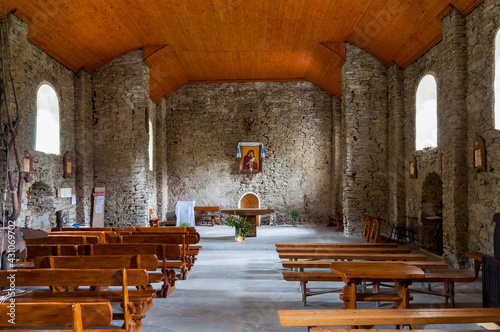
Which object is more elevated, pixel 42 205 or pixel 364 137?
pixel 364 137

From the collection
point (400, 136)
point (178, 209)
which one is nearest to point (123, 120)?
point (178, 209)

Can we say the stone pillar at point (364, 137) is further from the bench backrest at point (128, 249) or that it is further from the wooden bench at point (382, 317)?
the wooden bench at point (382, 317)

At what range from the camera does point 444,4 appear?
6.57m

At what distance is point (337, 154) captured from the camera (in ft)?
43.3

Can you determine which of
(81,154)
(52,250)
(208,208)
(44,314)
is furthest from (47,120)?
(44,314)

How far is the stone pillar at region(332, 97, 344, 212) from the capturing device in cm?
1316

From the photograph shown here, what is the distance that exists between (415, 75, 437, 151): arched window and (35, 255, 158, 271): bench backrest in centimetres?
688

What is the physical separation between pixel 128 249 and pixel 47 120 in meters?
6.04

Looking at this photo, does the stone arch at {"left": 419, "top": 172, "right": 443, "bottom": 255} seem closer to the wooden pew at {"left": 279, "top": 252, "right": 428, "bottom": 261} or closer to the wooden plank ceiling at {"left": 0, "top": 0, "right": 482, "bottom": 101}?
the wooden plank ceiling at {"left": 0, "top": 0, "right": 482, "bottom": 101}

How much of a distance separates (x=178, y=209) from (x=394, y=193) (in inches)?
272

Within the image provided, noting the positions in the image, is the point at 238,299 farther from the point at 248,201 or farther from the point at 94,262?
the point at 248,201

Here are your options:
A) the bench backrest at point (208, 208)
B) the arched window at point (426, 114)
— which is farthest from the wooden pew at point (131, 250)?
the bench backrest at point (208, 208)

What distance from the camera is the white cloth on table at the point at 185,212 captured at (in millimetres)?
12344

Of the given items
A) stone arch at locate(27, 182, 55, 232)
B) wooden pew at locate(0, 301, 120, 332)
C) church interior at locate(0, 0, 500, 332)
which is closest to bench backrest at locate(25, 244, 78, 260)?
church interior at locate(0, 0, 500, 332)
